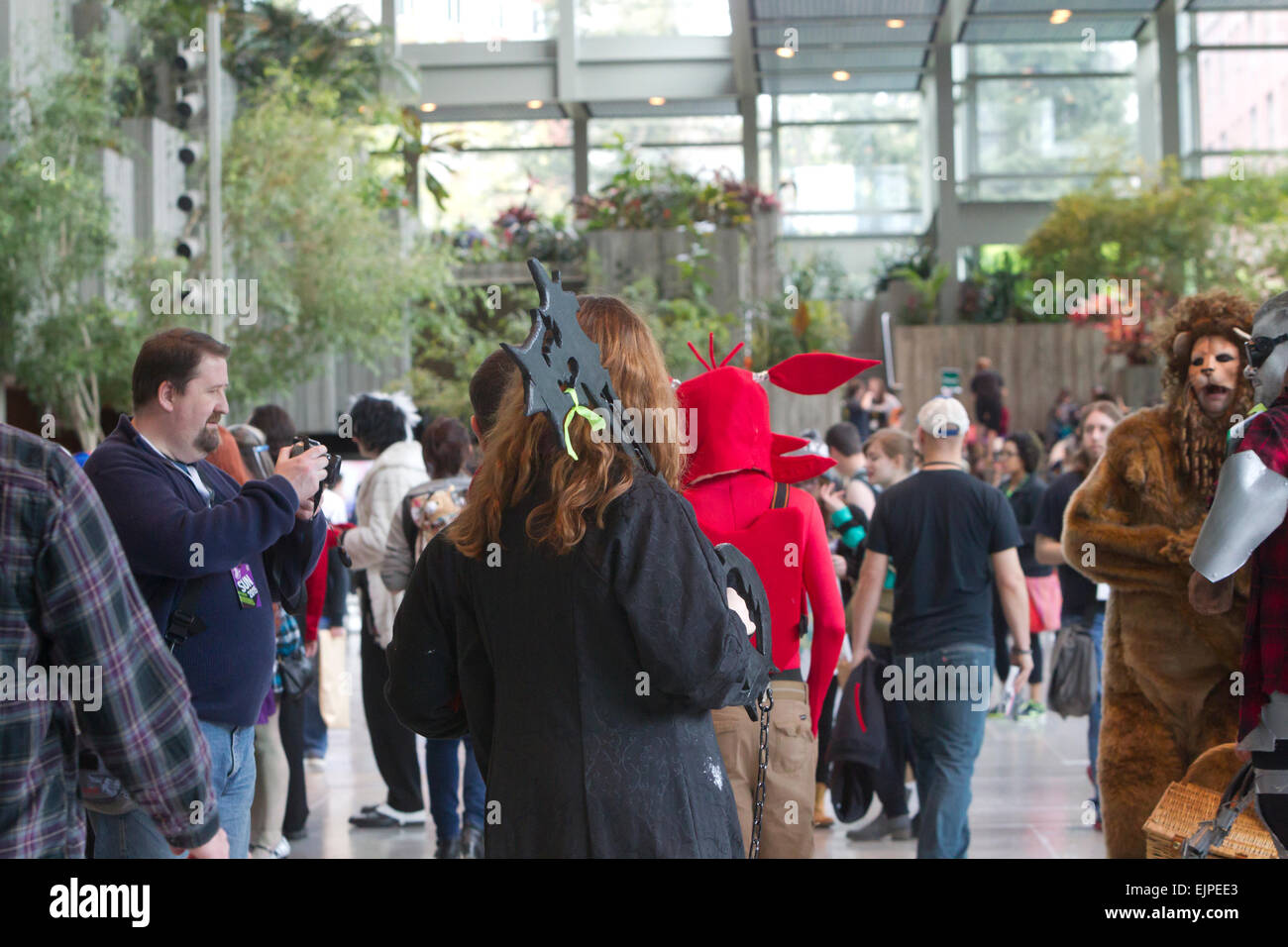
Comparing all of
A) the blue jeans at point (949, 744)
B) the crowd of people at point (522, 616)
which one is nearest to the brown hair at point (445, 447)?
the crowd of people at point (522, 616)

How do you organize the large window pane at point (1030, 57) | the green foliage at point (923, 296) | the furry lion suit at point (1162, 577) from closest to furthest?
the furry lion suit at point (1162, 577)
the green foliage at point (923, 296)
the large window pane at point (1030, 57)

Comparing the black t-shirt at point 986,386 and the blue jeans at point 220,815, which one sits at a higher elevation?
the black t-shirt at point 986,386

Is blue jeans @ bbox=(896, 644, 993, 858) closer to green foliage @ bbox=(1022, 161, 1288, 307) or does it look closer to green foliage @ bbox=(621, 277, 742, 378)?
green foliage @ bbox=(621, 277, 742, 378)

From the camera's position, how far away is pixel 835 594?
11.5 feet

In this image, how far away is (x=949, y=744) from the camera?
15.3ft

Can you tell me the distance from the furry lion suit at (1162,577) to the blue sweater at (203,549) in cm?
232

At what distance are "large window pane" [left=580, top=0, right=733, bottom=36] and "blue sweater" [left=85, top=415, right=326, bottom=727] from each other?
2409 centimetres

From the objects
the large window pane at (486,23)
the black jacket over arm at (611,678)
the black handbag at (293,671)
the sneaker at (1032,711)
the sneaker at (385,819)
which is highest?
the large window pane at (486,23)

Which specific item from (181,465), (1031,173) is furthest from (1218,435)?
(1031,173)

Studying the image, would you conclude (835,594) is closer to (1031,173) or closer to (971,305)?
(971,305)

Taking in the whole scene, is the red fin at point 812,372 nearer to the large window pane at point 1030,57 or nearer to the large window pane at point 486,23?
the large window pane at point 486,23

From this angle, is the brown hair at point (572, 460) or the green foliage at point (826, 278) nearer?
the brown hair at point (572, 460)

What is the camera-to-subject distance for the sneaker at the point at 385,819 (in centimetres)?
593
